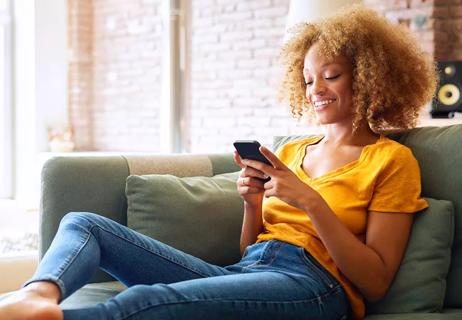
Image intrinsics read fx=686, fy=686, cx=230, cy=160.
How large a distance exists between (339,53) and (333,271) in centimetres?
58

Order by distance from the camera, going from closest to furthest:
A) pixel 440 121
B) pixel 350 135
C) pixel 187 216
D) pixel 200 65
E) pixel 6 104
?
pixel 350 135 → pixel 187 216 → pixel 440 121 → pixel 200 65 → pixel 6 104

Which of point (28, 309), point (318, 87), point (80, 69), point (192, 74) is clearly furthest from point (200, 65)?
point (28, 309)

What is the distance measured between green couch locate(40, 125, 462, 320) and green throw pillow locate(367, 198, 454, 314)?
22 millimetres

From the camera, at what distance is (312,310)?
147 centimetres

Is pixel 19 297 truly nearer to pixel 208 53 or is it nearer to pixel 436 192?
pixel 436 192

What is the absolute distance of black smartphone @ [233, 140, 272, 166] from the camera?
1597 mm

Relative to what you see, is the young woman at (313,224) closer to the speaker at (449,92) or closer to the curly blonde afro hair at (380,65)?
the curly blonde afro hair at (380,65)

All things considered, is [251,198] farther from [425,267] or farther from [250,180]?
[425,267]

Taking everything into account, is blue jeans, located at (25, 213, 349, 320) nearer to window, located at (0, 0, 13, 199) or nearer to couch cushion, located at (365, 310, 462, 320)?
couch cushion, located at (365, 310, 462, 320)

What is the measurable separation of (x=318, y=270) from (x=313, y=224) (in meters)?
0.11

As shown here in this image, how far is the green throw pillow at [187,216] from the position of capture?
6.37ft

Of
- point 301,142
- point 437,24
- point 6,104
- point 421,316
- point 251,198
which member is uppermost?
point 437,24

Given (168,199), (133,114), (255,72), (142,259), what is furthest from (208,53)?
(142,259)

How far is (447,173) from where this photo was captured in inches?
66.2
